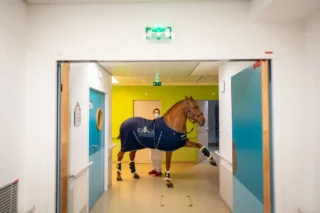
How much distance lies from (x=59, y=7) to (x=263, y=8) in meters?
1.85

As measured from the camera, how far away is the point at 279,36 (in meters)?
1.89

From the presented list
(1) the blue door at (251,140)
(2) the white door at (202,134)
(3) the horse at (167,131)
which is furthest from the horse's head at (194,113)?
(2) the white door at (202,134)

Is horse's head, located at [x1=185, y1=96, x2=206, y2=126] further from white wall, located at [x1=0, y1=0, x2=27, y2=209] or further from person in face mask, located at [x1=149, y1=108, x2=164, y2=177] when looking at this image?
white wall, located at [x1=0, y1=0, x2=27, y2=209]

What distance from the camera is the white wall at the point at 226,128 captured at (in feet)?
9.91

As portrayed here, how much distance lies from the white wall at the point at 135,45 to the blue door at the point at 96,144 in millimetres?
1262

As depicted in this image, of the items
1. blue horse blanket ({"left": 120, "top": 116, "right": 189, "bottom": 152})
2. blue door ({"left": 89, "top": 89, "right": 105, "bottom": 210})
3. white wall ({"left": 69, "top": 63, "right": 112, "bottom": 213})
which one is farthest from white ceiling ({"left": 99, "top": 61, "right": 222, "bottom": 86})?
blue horse blanket ({"left": 120, "top": 116, "right": 189, "bottom": 152})

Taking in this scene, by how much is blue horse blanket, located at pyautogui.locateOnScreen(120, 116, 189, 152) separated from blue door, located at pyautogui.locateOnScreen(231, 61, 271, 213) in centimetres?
163

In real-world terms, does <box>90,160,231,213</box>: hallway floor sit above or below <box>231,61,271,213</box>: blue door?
below

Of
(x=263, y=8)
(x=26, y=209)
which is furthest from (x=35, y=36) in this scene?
(x=263, y=8)

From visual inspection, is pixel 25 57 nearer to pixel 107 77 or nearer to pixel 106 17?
pixel 106 17

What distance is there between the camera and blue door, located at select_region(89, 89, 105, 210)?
3.24 meters

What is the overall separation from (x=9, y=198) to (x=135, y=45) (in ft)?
5.71

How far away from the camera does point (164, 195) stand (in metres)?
3.90

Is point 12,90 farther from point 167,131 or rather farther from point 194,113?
point 194,113
